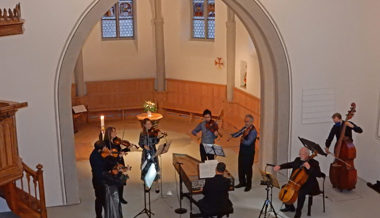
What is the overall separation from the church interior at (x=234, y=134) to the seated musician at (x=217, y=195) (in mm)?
17

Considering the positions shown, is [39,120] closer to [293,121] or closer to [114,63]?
[293,121]

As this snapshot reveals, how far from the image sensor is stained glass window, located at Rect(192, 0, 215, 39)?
16266mm

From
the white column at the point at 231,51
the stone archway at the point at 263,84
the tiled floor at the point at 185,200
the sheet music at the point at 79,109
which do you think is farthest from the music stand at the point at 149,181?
the sheet music at the point at 79,109

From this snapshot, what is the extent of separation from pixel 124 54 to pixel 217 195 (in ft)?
31.7

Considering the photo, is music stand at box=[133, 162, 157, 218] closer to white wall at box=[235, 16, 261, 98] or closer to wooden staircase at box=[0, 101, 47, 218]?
wooden staircase at box=[0, 101, 47, 218]

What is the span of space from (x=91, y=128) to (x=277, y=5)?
Result: 26.0ft

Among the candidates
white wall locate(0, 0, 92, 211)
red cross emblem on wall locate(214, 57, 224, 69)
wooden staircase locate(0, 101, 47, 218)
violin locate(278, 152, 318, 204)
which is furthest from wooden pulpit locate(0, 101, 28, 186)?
red cross emblem on wall locate(214, 57, 224, 69)

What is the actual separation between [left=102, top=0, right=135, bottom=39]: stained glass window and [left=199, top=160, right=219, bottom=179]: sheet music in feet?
31.7

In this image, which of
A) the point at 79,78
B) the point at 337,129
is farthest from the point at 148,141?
the point at 79,78

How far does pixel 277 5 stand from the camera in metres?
10.3

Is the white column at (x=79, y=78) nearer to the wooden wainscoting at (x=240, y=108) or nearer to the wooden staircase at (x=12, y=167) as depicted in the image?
the wooden wainscoting at (x=240, y=108)

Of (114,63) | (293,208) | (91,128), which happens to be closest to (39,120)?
(293,208)

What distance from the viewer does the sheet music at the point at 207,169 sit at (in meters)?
8.36

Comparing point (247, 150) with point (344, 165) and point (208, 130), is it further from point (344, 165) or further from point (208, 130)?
point (344, 165)
